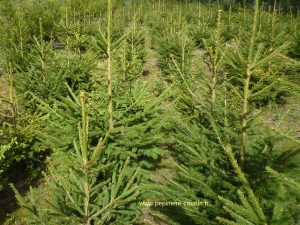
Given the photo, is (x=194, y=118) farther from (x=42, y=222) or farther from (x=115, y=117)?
(x=42, y=222)

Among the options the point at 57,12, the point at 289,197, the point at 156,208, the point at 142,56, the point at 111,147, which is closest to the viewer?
the point at 289,197

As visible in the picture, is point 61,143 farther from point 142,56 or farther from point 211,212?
point 142,56

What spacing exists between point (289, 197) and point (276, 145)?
1.02 metres

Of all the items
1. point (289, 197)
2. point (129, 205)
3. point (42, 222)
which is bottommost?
point (129, 205)

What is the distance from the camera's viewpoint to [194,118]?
647cm

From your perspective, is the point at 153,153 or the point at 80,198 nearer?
the point at 80,198

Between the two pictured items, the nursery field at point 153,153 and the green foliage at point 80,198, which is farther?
the green foliage at point 80,198

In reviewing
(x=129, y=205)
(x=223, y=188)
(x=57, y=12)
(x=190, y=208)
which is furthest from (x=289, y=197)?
(x=57, y=12)

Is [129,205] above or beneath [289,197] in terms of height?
beneath

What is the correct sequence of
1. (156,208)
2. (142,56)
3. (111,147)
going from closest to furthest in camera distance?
1. (111,147)
2. (156,208)
3. (142,56)

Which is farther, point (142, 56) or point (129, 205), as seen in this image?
point (142, 56)

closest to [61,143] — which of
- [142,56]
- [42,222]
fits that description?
[42,222]

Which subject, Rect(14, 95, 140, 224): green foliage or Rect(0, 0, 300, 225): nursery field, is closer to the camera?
Rect(0, 0, 300, 225): nursery field

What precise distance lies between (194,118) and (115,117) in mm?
2032
